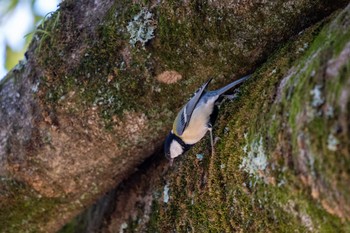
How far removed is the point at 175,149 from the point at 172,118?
19cm

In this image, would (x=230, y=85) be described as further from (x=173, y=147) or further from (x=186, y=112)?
(x=173, y=147)

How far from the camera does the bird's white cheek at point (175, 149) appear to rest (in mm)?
2426

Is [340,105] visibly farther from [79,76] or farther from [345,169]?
[79,76]

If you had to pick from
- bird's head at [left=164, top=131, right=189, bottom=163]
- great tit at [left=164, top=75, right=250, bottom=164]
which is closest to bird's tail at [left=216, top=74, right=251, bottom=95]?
great tit at [left=164, top=75, right=250, bottom=164]

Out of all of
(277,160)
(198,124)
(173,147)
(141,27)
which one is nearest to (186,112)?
(198,124)

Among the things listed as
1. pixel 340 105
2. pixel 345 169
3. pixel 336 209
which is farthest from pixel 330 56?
pixel 336 209

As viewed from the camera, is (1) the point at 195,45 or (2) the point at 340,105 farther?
(1) the point at 195,45

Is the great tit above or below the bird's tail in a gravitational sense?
below

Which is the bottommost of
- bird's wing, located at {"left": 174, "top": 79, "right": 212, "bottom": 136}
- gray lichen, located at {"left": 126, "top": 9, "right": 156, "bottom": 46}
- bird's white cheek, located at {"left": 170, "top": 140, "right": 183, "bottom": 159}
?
bird's white cheek, located at {"left": 170, "top": 140, "right": 183, "bottom": 159}

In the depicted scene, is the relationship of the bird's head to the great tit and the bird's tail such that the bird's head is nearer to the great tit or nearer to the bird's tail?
the great tit

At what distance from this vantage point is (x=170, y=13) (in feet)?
7.29

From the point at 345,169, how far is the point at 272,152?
0.34m

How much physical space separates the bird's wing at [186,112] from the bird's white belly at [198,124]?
0.15ft

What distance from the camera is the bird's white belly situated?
239cm
